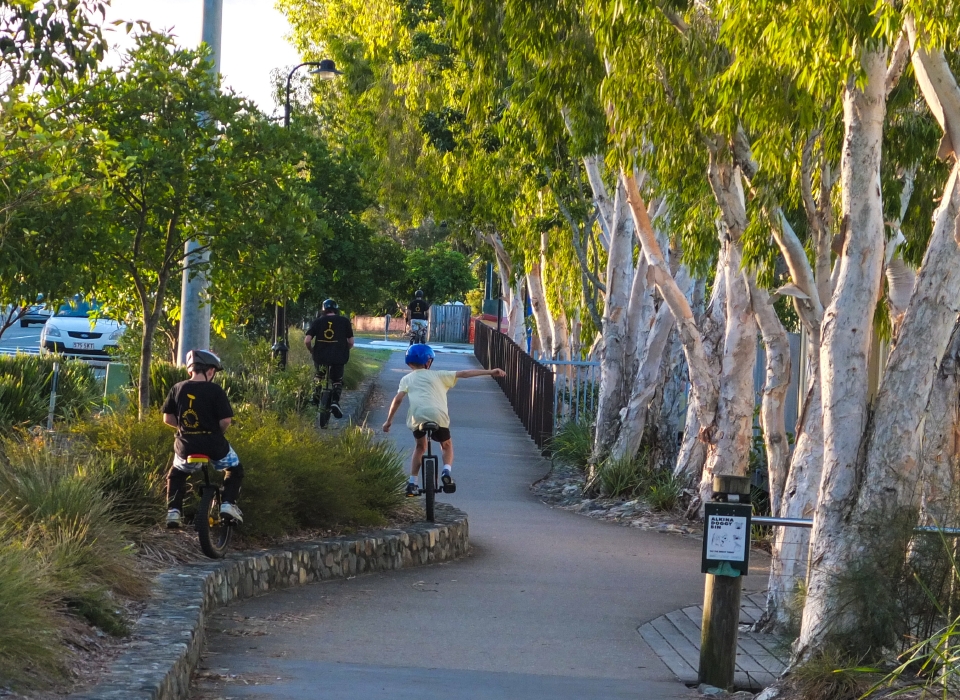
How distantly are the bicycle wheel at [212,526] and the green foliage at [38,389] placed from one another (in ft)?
19.7

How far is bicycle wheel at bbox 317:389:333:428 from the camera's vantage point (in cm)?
2058

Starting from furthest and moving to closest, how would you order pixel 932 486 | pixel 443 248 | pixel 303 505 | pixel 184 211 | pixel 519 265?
pixel 443 248 < pixel 519 265 < pixel 184 211 < pixel 303 505 < pixel 932 486

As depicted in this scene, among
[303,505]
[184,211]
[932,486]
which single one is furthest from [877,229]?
[184,211]

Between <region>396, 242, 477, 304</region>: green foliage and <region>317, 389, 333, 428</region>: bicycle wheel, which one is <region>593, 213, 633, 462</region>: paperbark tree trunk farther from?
<region>396, 242, 477, 304</region>: green foliage

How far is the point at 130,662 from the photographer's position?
667 cm

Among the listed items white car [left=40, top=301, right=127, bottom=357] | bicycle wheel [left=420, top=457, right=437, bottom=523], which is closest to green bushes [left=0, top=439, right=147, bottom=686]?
bicycle wheel [left=420, top=457, right=437, bottom=523]

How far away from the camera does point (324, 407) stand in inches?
811

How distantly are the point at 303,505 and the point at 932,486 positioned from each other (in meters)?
5.20

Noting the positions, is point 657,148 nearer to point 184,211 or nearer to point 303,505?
point 303,505

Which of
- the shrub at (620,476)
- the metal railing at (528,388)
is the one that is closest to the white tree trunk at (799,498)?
the shrub at (620,476)

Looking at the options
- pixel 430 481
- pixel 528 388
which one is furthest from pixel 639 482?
pixel 528 388

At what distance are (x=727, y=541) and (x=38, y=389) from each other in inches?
496

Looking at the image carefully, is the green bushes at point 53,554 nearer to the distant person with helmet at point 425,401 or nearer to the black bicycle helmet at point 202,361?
the black bicycle helmet at point 202,361

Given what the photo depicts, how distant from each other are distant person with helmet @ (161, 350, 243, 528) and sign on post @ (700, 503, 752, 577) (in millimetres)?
3846
